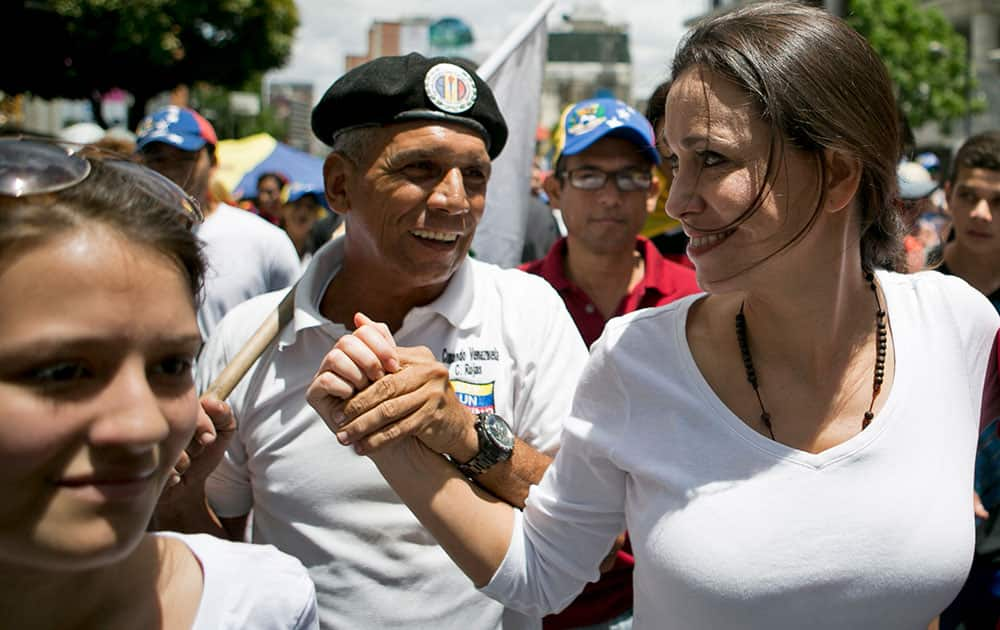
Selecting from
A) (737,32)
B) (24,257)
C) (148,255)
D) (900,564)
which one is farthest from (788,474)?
(24,257)

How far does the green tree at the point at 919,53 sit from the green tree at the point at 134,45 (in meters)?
22.4

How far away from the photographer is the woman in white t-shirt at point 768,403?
1.62 metres

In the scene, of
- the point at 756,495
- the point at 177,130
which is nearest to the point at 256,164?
the point at 177,130

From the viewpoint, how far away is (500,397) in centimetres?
216

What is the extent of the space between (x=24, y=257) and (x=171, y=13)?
2559 cm

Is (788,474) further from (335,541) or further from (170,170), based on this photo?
(170,170)

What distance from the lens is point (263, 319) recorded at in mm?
2320

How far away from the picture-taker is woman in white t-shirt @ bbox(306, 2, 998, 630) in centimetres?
162

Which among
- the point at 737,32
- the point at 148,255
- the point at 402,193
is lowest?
the point at 402,193

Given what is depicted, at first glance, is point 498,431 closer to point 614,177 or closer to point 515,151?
point 614,177

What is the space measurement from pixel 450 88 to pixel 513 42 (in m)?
1.50

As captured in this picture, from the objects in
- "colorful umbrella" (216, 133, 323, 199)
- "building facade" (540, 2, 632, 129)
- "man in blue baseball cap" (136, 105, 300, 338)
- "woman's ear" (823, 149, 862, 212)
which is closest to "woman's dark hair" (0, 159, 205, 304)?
"woman's ear" (823, 149, 862, 212)

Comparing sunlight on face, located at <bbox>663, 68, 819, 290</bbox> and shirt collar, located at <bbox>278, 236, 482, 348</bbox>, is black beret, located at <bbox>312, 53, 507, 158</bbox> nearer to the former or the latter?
shirt collar, located at <bbox>278, 236, 482, 348</bbox>

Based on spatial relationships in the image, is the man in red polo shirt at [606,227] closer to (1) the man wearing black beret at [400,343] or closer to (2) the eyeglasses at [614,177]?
(2) the eyeglasses at [614,177]
